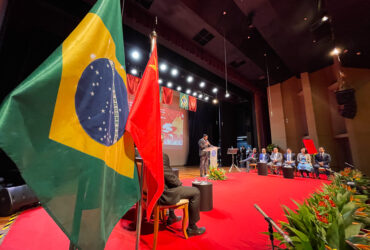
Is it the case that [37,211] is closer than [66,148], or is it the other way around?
[66,148]

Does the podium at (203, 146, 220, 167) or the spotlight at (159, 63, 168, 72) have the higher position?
the spotlight at (159, 63, 168, 72)

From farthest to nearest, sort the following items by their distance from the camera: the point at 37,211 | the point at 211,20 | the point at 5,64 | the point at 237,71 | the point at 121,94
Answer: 1. the point at 237,71
2. the point at 211,20
3. the point at 5,64
4. the point at 37,211
5. the point at 121,94

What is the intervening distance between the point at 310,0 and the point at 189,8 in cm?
330

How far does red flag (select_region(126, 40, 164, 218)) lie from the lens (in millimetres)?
987

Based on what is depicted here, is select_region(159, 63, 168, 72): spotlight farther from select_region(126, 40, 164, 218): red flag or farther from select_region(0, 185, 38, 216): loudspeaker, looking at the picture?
select_region(126, 40, 164, 218): red flag

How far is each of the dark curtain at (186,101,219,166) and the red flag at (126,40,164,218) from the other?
10526mm

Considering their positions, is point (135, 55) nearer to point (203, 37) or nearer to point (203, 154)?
point (203, 37)

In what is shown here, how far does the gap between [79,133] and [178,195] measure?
1408 mm

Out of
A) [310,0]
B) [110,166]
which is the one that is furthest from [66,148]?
[310,0]

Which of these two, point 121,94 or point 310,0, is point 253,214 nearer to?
point 121,94

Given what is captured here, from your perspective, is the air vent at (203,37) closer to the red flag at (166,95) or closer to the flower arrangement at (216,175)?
the red flag at (166,95)

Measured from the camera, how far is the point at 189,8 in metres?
4.27

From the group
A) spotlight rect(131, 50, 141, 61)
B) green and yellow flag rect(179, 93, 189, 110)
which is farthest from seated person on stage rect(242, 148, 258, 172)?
spotlight rect(131, 50, 141, 61)

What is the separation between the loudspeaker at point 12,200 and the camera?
7.82 feet
